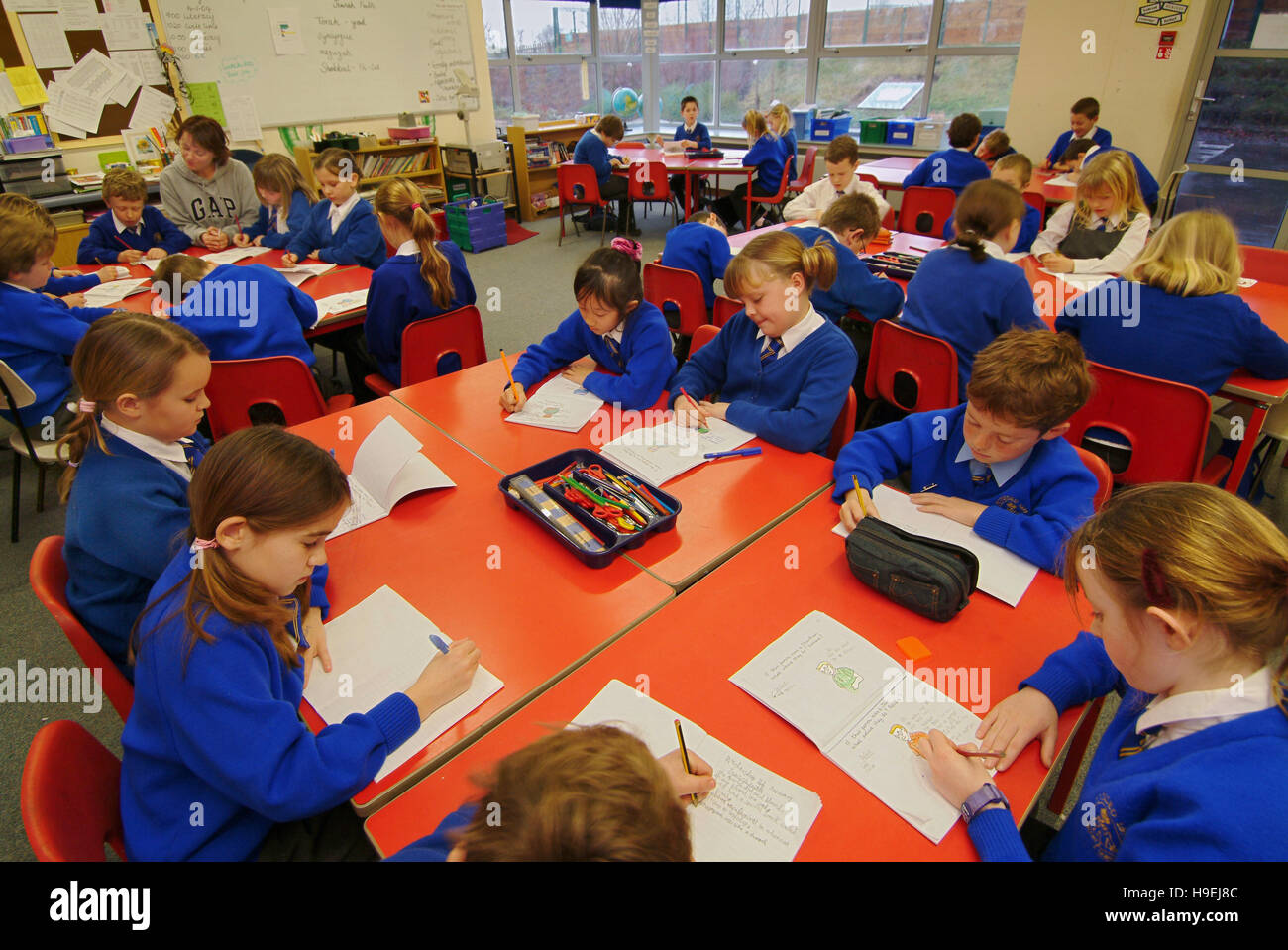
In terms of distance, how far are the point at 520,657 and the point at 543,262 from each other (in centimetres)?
575

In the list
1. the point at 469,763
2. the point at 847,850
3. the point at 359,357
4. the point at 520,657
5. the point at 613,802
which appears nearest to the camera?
the point at 613,802

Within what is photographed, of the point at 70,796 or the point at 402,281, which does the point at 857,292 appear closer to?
the point at 402,281

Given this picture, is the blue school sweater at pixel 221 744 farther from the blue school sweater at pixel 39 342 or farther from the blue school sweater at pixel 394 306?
the blue school sweater at pixel 39 342

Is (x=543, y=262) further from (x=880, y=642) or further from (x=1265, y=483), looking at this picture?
(x=880, y=642)

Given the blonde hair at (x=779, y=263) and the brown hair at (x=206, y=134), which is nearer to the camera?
the blonde hair at (x=779, y=263)

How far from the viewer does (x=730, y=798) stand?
0.94 m

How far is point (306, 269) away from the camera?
3420mm

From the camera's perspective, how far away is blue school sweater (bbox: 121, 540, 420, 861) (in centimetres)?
95

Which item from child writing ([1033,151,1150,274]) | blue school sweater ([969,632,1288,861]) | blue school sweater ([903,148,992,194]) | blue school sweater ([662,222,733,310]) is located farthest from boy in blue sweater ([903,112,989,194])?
blue school sweater ([969,632,1288,861])

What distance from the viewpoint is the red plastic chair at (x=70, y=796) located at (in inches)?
32.7

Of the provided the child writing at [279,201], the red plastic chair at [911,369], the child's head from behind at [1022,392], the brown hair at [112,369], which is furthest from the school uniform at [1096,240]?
the child writing at [279,201]

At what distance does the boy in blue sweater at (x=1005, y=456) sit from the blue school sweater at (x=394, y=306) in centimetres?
194

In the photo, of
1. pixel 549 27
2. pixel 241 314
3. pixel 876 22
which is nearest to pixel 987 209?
pixel 241 314
